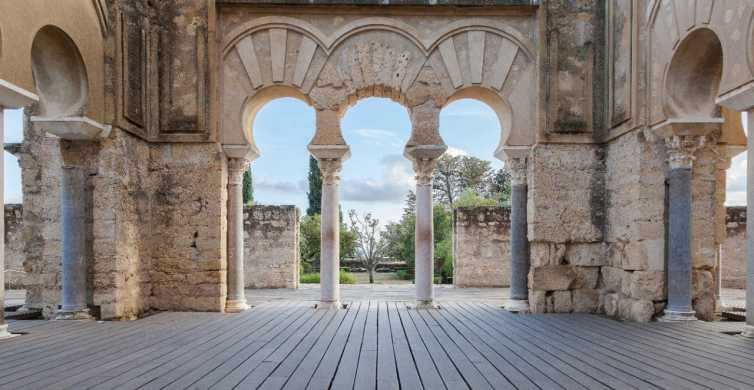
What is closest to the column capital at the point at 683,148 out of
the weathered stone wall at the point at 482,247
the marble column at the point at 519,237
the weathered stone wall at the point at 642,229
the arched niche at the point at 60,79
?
the weathered stone wall at the point at 642,229

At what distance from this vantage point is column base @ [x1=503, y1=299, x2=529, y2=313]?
261 inches

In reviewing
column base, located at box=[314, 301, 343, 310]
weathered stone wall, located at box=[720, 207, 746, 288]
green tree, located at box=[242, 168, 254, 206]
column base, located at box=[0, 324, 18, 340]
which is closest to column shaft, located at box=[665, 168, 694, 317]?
column base, located at box=[314, 301, 343, 310]

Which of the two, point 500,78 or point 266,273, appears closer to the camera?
point 500,78

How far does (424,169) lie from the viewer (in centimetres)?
690

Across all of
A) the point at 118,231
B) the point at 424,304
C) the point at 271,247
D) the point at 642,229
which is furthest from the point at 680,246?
the point at 271,247

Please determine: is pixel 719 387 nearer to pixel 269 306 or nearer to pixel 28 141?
pixel 269 306

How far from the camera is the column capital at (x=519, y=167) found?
6.85 m

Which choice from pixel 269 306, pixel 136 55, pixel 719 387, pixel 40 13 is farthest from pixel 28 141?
pixel 719 387

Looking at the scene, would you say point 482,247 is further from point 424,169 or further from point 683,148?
point 683,148

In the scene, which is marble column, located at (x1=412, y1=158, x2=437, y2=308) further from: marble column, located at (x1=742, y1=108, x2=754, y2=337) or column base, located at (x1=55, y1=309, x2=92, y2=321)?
column base, located at (x1=55, y1=309, x2=92, y2=321)

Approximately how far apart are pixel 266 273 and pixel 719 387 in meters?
9.56

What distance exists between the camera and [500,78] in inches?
269

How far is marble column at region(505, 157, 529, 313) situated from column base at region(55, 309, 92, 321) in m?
5.62

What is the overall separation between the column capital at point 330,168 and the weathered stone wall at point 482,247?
531 centimetres
